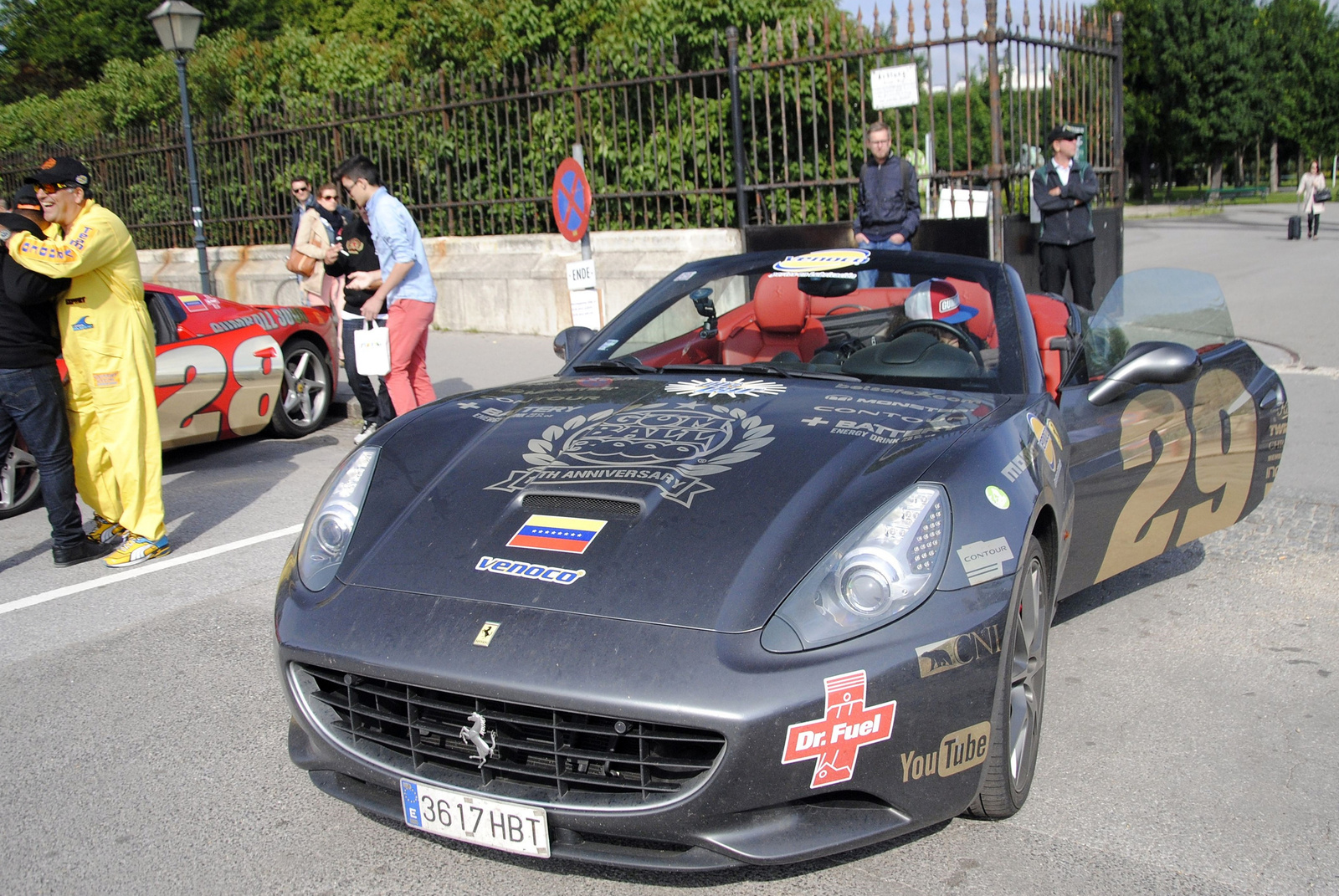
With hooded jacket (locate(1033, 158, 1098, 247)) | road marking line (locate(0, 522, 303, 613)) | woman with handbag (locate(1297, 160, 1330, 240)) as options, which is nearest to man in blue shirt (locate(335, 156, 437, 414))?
road marking line (locate(0, 522, 303, 613))

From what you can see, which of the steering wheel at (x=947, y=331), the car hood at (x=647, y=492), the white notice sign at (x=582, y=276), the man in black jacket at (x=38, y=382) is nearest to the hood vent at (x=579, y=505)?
the car hood at (x=647, y=492)

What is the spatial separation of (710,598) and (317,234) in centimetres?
789

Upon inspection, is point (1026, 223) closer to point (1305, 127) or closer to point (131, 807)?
point (131, 807)

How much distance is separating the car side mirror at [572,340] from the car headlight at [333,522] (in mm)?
1373

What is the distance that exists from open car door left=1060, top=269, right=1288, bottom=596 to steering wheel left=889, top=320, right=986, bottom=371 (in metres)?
0.34

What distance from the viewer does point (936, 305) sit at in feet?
13.3

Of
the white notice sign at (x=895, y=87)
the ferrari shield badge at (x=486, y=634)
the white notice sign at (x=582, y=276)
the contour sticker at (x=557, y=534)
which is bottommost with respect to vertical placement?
the ferrari shield badge at (x=486, y=634)

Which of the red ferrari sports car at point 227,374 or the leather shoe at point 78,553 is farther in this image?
the red ferrari sports car at point 227,374

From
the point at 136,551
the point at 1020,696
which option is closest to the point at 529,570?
the point at 1020,696

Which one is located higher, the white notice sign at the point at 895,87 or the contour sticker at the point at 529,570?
the white notice sign at the point at 895,87

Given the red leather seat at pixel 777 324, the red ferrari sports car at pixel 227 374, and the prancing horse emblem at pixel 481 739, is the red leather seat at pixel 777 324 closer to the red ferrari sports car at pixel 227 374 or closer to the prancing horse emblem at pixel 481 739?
the prancing horse emblem at pixel 481 739

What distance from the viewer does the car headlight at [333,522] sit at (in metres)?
3.00

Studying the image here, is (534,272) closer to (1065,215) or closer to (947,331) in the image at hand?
(1065,215)

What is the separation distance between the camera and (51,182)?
527cm
